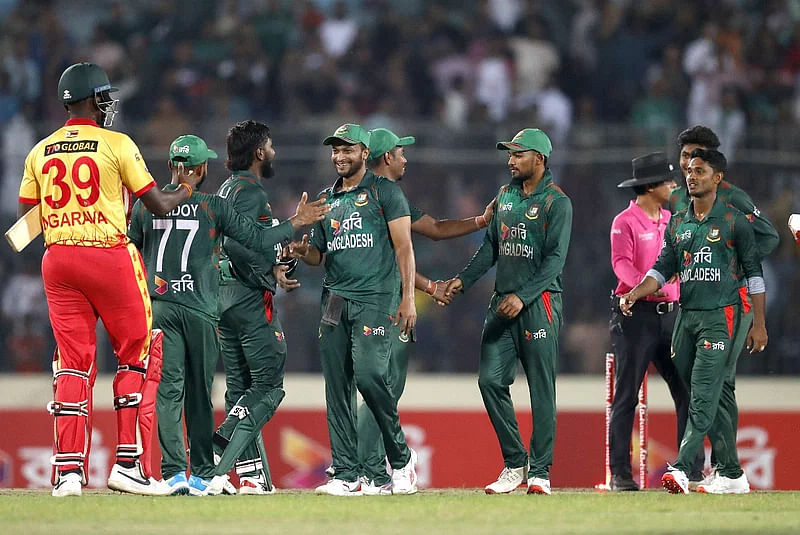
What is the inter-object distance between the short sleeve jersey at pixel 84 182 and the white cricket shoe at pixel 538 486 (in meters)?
2.99

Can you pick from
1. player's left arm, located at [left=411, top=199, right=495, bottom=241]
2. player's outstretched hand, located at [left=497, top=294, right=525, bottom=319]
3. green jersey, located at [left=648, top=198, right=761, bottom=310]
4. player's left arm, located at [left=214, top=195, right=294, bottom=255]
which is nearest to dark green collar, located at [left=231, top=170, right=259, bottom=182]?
player's left arm, located at [left=214, top=195, right=294, bottom=255]

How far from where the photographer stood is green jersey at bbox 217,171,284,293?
8.70 m

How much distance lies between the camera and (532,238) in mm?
8672

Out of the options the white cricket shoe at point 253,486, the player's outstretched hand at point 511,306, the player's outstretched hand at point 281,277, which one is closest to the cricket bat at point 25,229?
the player's outstretched hand at point 281,277

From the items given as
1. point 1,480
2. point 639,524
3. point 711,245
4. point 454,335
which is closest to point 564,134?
point 454,335

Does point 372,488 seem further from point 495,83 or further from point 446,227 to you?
point 495,83

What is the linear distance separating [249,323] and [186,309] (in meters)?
0.61

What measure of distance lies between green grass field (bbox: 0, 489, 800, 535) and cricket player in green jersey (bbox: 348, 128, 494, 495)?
0.53 m

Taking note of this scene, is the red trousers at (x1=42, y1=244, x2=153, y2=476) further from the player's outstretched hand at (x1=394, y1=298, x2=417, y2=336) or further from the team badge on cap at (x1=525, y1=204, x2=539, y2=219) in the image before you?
the team badge on cap at (x1=525, y1=204, x2=539, y2=219)

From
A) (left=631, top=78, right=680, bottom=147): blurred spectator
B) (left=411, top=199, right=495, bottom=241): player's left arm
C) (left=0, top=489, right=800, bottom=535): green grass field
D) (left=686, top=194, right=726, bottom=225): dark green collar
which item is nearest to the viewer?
(left=0, top=489, right=800, bottom=535): green grass field

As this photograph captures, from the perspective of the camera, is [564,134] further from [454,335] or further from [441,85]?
[441,85]

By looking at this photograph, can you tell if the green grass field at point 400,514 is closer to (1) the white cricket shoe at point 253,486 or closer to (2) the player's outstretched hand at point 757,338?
(1) the white cricket shoe at point 253,486

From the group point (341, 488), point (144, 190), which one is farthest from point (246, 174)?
point (341, 488)

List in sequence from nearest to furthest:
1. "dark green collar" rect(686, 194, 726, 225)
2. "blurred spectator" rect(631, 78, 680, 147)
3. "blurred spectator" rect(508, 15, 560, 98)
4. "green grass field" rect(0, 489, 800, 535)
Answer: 1. "green grass field" rect(0, 489, 800, 535)
2. "dark green collar" rect(686, 194, 726, 225)
3. "blurred spectator" rect(631, 78, 680, 147)
4. "blurred spectator" rect(508, 15, 560, 98)
